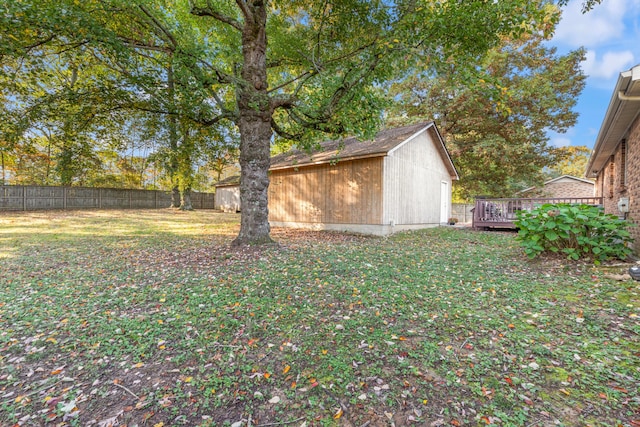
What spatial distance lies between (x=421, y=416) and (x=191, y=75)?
7151mm

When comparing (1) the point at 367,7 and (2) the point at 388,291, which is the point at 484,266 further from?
(1) the point at 367,7

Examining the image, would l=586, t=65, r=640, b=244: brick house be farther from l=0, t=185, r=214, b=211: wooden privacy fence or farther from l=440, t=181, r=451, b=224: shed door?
l=0, t=185, r=214, b=211: wooden privacy fence

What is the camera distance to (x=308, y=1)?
331 inches

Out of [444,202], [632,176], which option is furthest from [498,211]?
[632,176]

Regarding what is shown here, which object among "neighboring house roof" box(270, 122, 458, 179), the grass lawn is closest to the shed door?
A: "neighboring house roof" box(270, 122, 458, 179)

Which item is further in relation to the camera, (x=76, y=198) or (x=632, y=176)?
(x=76, y=198)

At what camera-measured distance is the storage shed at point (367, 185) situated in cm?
1016

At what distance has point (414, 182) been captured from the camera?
11.8 metres

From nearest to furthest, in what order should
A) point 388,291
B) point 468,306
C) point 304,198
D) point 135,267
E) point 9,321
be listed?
point 9,321 < point 468,306 < point 388,291 < point 135,267 < point 304,198

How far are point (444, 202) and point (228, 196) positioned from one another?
17390mm

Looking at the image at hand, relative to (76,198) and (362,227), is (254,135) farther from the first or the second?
(76,198)

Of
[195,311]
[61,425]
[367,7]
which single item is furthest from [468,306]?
[367,7]

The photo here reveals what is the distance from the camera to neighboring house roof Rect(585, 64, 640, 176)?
4.22 metres

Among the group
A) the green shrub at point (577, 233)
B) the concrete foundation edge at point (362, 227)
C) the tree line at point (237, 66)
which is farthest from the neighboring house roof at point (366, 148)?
the green shrub at point (577, 233)
